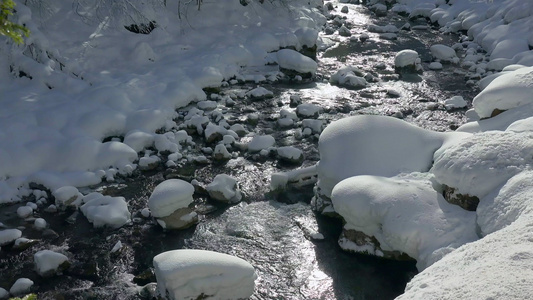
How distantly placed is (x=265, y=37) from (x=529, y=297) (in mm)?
10300

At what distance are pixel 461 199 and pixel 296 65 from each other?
6.14 m

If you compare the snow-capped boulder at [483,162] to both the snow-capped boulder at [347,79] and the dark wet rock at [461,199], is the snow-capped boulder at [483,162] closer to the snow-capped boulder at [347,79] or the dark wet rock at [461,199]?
the dark wet rock at [461,199]

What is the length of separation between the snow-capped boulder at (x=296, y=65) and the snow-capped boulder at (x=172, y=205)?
17.3 feet

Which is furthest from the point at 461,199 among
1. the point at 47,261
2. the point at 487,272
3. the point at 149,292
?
the point at 47,261

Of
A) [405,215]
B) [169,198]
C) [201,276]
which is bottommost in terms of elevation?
[169,198]

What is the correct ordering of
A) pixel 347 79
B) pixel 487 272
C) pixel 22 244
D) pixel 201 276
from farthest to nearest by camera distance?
1. pixel 347 79
2. pixel 22 244
3. pixel 201 276
4. pixel 487 272

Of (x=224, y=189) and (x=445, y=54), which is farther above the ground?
(x=224, y=189)

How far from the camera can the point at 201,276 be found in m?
5.62

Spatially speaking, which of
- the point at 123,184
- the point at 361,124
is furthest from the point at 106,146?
the point at 361,124

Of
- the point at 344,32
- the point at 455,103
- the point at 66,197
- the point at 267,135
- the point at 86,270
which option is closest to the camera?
the point at 86,270

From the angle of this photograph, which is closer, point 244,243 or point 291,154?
point 244,243

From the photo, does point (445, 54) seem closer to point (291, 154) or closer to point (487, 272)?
point (291, 154)

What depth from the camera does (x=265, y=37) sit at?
522 inches

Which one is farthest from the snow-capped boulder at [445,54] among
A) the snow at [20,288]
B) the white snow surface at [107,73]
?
the snow at [20,288]
